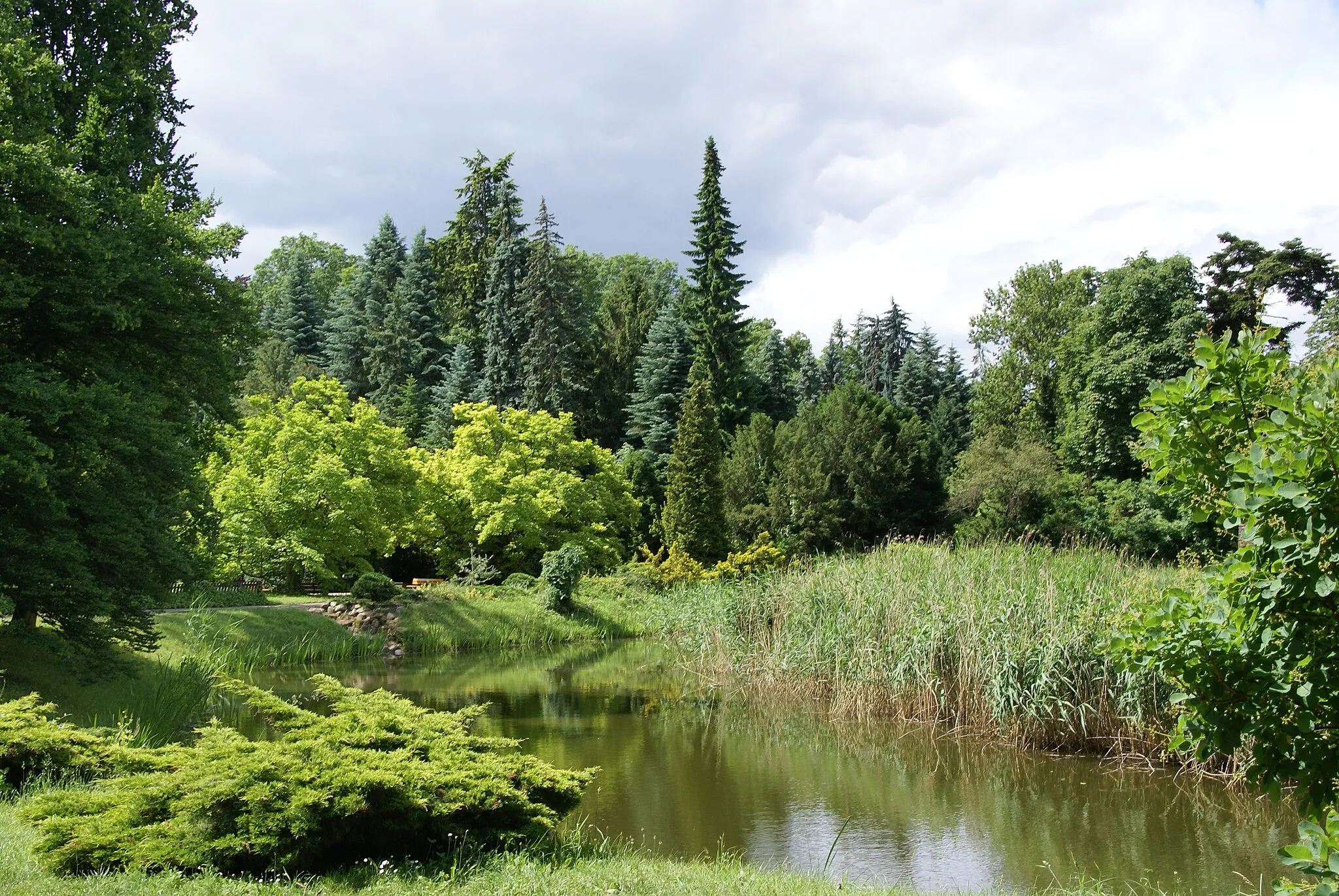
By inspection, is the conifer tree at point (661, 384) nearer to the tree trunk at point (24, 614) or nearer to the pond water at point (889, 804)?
the pond water at point (889, 804)

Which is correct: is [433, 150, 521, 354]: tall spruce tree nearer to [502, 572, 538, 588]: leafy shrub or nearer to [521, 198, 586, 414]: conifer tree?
[521, 198, 586, 414]: conifer tree

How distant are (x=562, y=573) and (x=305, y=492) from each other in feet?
20.3

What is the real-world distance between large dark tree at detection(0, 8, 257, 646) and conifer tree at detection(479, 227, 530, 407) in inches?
1019

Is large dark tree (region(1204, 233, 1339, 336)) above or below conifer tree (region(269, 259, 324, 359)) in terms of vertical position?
below

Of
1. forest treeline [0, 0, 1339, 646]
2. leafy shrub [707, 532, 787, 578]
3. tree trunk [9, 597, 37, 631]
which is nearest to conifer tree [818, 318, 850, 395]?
forest treeline [0, 0, 1339, 646]

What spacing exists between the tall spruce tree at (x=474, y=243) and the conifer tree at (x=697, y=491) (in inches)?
663

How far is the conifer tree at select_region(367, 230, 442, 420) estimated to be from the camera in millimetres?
42094

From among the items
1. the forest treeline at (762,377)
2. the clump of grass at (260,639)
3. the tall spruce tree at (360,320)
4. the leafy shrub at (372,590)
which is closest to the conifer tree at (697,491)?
the forest treeline at (762,377)

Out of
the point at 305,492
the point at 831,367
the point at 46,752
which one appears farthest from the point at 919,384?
the point at 46,752

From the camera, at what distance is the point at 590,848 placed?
5.86 metres

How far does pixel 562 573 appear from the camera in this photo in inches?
854

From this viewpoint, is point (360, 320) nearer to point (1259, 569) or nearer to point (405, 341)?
point (405, 341)

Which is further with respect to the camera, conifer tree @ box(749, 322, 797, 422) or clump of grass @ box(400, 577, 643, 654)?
conifer tree @ box(749, 322, 797, 422)

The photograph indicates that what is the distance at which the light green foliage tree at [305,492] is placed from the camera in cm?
2028
